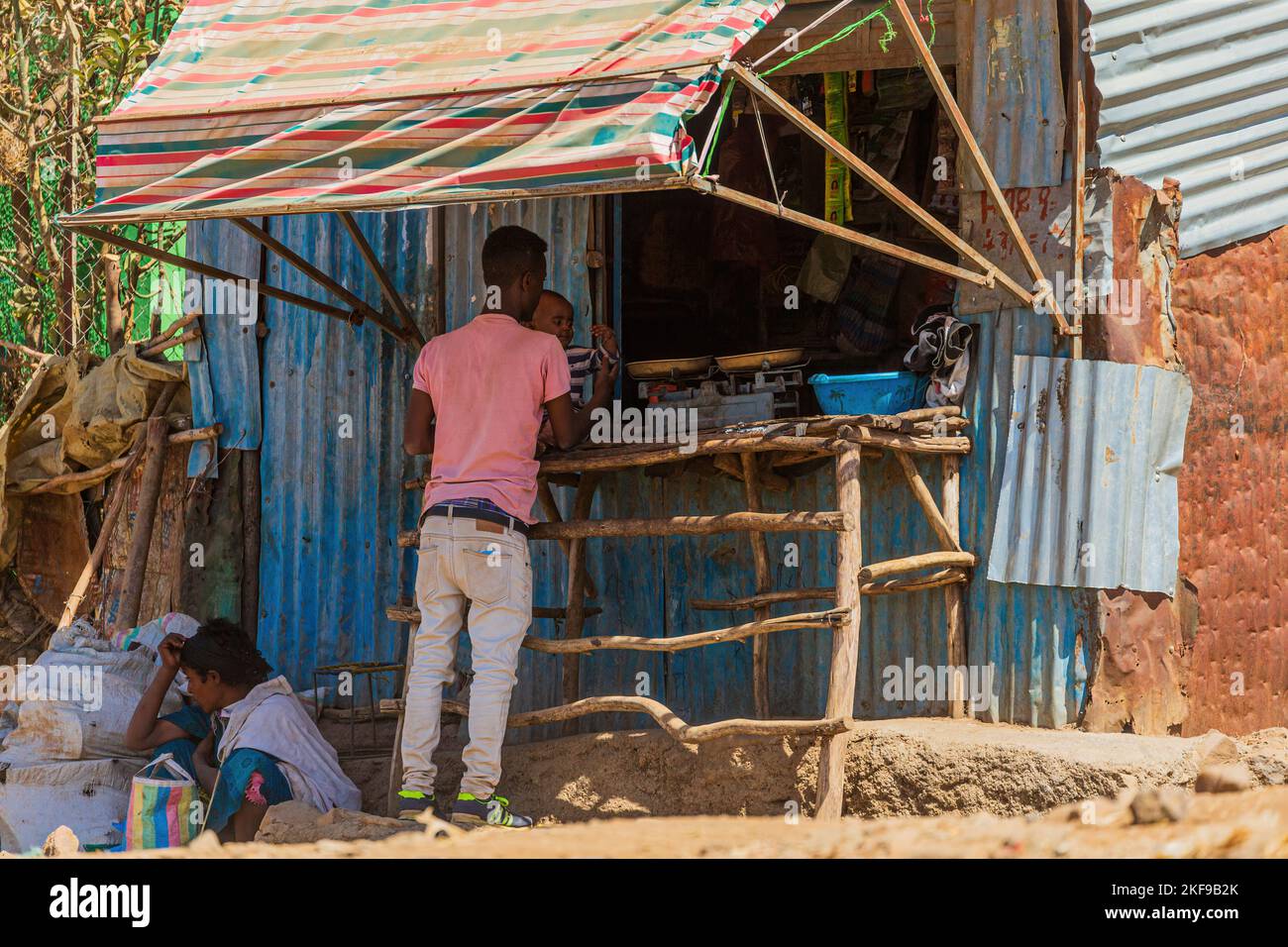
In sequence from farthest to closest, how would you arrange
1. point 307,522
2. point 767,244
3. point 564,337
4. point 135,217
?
point 767,244 → point 307,522 → point 564,337 → point 135,217

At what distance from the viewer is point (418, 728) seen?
577 centimetres

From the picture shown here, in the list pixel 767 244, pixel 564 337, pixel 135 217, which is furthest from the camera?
pixel 767 244

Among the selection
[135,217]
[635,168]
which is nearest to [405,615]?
[135,217]

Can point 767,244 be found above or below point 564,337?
above

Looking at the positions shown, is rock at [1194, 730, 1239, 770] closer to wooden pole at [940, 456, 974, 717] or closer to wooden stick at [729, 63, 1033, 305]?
wooden pole at [940, 456, 974, 717]

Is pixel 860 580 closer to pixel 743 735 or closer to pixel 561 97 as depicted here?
pixel 743 735

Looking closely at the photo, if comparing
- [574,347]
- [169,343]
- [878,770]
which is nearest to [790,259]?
[574,347]

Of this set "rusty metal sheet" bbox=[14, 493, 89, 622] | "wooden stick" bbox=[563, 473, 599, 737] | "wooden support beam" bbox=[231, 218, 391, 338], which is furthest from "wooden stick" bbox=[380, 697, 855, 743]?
"rusty metal sheet" bbox=[14, 493, 89, 622]

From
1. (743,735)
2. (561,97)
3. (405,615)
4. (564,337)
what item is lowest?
(743,735)

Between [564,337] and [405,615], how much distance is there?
140 cm

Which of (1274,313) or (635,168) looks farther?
(1274,313)

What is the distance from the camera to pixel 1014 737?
567cm

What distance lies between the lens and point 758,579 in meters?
6.20

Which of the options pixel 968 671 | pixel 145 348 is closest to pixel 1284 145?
pixel 968 671
